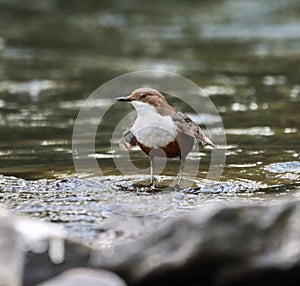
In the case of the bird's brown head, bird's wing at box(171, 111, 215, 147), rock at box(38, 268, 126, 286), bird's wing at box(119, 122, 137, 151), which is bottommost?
rock at box(38, 268, 126, 286)

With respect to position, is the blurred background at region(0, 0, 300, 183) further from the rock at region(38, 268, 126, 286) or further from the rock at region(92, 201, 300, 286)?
the rock at region(38, 268, 126, 286)

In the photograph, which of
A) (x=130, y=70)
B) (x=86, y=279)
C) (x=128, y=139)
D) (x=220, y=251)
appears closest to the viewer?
(x=86, y=279)

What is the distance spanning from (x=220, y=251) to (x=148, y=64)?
909 cm

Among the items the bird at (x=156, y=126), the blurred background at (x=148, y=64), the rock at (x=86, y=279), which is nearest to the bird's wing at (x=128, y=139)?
the bird at (x=156, y=126)

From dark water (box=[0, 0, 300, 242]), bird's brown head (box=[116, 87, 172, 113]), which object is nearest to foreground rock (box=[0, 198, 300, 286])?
dark water (box=[0, 0, 300, 242])

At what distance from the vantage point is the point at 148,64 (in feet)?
42.2

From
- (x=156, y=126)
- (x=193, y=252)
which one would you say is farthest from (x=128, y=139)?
(x=193, y=252)

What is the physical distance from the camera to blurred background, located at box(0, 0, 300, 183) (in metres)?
7.54

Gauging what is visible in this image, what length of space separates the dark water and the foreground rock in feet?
2.73

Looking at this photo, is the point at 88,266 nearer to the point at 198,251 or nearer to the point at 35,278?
the point at 35,278

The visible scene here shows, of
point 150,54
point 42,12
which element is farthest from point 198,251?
point 42,12

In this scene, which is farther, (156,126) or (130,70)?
(130,70)

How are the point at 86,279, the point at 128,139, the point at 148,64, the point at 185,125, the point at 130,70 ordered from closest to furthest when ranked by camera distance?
1. the point at 86,279
2. the point at 185,125
3. the point at 128,139
4. the point at 130,70
5. the point at 148,64

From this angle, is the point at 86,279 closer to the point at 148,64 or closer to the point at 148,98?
the point at 148,98
